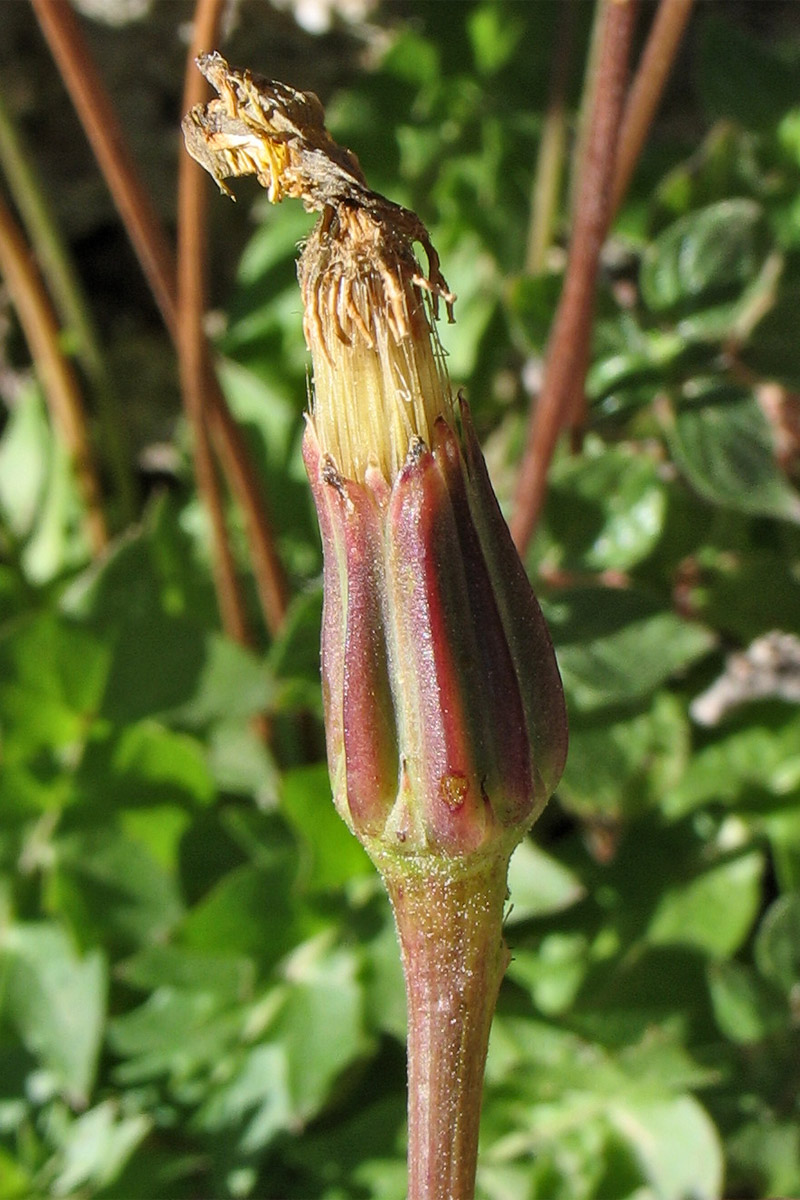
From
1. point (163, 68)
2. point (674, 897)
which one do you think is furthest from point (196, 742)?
point (163, 68)

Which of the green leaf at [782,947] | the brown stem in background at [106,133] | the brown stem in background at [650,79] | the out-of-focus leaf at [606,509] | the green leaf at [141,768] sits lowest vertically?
the green leaf at [782,947]

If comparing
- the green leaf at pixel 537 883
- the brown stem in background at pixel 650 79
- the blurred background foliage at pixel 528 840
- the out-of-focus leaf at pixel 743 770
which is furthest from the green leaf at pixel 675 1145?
the brown stem in background at pixel 650 79


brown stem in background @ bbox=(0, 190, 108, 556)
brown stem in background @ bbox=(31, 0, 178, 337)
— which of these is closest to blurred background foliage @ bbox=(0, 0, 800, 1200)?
brown stem in background @ bbox=(0, 190, 108, 556)

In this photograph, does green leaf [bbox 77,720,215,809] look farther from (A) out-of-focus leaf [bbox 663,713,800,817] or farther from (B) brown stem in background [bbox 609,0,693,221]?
(B) brown stem in background [bbox 609,0,693,221]

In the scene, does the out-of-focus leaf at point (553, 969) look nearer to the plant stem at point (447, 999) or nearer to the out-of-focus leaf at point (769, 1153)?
the out-of-focus leaf at point (769, 1153)

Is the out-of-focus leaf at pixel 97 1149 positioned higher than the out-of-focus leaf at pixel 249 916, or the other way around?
the out-of-focus leaf at pixel 249 916

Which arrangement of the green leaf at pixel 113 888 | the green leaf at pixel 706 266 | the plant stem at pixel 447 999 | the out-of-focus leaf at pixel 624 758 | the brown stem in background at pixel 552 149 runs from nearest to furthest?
the plant stem at pixel 447 999 → the green leaf at pixel 706 266 → the out-of-focus leaf at pixel 624 758 → the green leaf at pixel 113 888 → the brown stem in background at pixel 552 149
